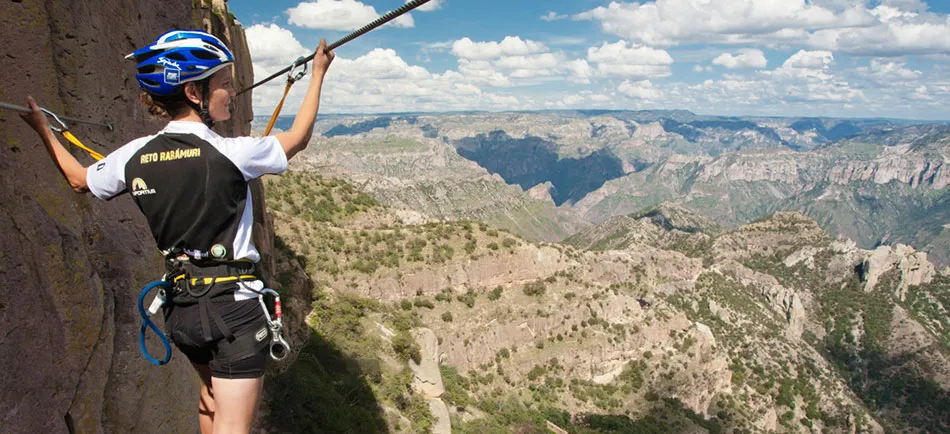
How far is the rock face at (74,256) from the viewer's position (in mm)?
5215

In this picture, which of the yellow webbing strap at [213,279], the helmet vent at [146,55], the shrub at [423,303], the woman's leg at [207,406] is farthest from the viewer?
the shrub at [423,303]

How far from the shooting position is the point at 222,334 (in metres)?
4.34

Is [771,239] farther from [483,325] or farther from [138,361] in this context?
[138,361]

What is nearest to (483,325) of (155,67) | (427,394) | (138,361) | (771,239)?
(427,394)

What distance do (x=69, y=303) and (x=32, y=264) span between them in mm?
707

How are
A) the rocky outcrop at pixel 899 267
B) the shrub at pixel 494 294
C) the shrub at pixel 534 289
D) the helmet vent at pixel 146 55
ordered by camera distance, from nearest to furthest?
the helmet vent at pixel 146 55 → the shrub at pixel 494 294 → the shrub at pixel 534 289 → the rocky outcrop at pixel 899 267

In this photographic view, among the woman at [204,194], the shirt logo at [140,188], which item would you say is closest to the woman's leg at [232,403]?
the woman at [204,194]

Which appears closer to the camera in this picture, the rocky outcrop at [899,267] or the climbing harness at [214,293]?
the climbing harness at [214,293]

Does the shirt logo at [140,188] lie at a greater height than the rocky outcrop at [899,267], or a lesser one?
greater

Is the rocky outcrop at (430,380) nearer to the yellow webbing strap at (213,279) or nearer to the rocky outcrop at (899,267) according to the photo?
the yellow webbing strap at (213,279)

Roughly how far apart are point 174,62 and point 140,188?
3.87 feet

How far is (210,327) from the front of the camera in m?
4.32

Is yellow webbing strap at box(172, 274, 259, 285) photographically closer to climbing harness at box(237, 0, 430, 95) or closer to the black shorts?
the black shorts

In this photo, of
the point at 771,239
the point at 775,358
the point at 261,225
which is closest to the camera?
the point at 261,225
